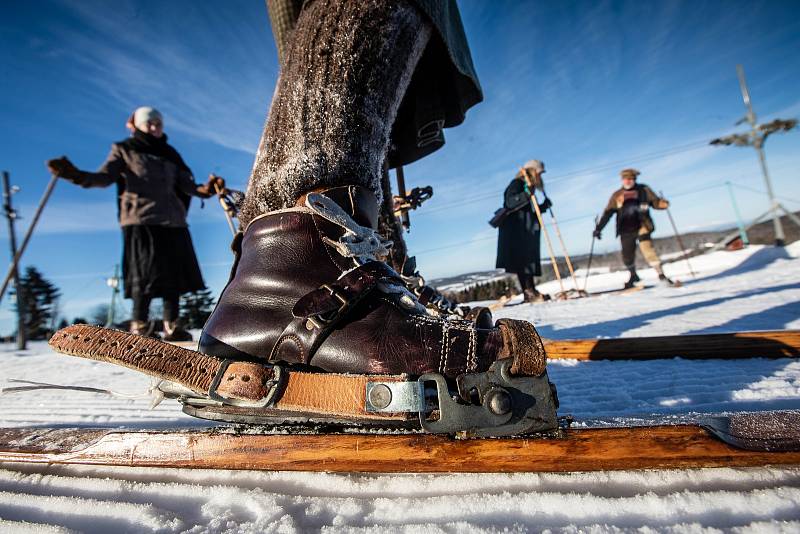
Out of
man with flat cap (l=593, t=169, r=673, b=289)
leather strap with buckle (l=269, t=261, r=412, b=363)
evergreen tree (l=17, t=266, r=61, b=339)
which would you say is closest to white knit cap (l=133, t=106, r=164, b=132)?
leather strap with buckle (l=269, t=261, r=412, b=363)

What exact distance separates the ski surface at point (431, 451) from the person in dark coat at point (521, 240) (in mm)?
5770

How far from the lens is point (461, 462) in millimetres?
446

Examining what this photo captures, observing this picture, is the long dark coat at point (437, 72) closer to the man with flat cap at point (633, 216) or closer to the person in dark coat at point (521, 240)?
the person in dark coat at point (521, 240)

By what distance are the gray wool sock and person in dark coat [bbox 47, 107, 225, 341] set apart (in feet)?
7.67

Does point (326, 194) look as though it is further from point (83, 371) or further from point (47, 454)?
point (83, 371)

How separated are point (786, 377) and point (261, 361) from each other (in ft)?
3.68

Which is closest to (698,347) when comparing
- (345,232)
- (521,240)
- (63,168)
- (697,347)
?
(697,347)

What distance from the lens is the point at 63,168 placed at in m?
2.49

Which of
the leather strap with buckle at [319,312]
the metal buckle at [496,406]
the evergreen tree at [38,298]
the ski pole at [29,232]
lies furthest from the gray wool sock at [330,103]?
the evergreen tree at [38,298]

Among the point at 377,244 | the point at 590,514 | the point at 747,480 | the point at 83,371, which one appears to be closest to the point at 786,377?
the point at 747,480

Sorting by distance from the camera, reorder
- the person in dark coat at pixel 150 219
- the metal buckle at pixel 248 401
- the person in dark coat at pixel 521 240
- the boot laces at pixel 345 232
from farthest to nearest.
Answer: the person in dark coat at pixel 521 240 < the person in dark coat at pixel 150 219 < the boot laces at pixel 345 232 < the metal buckle at pixel 248 401

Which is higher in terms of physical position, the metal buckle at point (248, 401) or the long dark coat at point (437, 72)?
the long dark coat at point (437, 72)

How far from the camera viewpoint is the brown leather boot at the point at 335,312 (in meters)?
0.51

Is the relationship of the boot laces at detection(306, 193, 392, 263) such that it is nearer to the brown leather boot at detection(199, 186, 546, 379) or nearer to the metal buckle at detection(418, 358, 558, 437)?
the brown leather boot at detection(199, 186, 546, 379)
